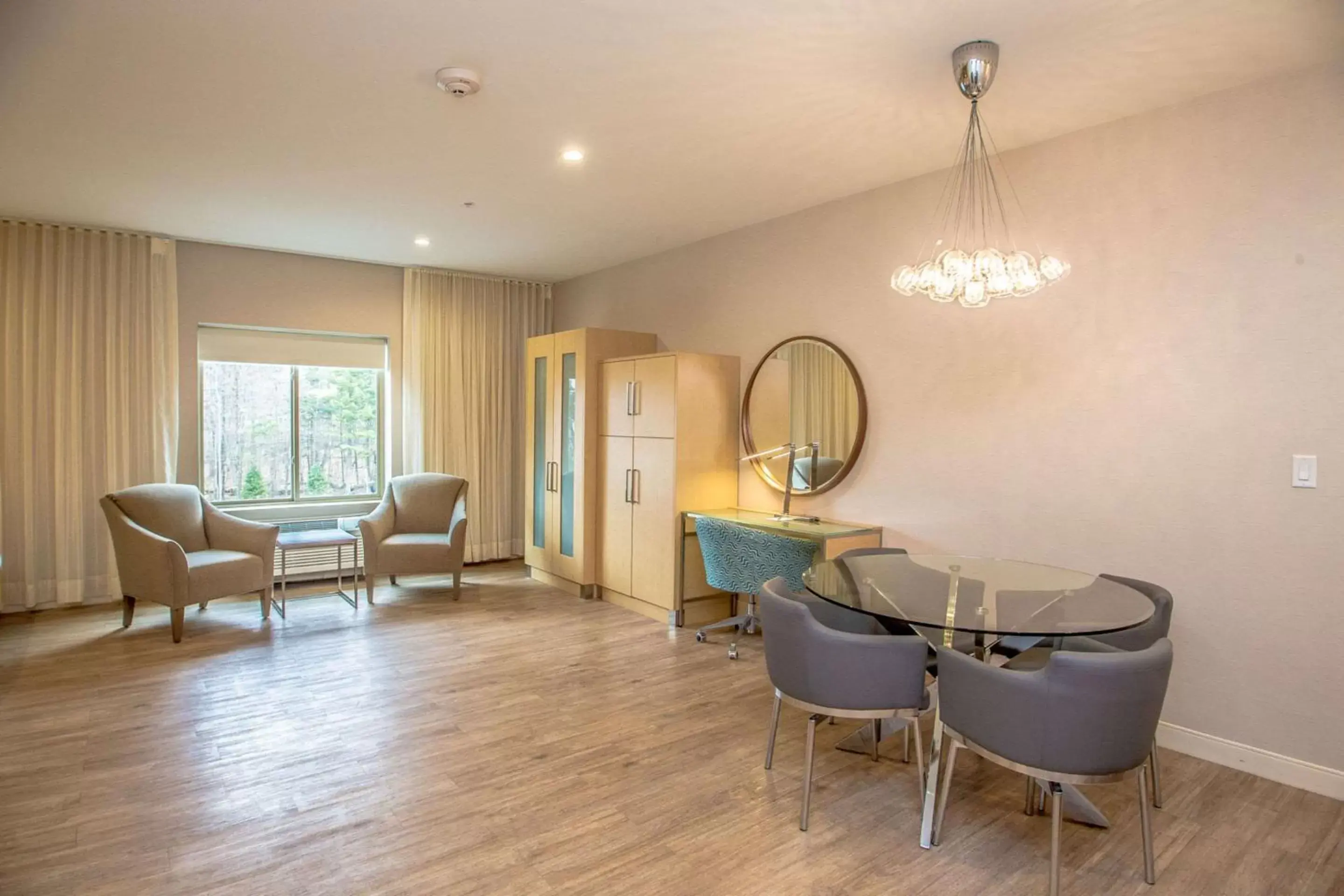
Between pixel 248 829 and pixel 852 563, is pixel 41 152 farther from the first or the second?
pixel 852 563

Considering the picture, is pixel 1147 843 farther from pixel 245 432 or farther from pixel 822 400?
pixel 245 432

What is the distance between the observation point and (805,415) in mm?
4633

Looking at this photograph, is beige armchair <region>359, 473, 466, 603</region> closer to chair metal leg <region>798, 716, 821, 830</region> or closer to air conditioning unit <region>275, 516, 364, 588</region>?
air conditioning unit <region>275, 516, 364, 588</region>

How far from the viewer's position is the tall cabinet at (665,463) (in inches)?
193

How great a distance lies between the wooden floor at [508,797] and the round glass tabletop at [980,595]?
2.49ft

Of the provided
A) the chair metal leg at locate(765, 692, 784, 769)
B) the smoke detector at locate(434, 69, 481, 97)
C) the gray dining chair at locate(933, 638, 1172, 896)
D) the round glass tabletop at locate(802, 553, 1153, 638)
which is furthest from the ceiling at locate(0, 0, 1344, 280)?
the chair metal leg at locate(765, 692, 784, 769)

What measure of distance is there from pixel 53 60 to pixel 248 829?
286cm

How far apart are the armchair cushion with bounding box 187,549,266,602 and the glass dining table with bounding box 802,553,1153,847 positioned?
3.73m

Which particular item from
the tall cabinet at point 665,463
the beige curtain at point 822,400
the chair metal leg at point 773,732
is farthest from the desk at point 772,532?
the chair metal leg at point 773,732

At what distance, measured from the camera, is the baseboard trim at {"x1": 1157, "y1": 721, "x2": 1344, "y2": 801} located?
108 inches

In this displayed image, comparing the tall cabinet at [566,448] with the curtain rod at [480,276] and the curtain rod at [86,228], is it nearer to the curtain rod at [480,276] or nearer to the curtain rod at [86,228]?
the curtain rod at [480,276]

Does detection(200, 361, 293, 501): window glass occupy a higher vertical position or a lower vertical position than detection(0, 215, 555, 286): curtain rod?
lower

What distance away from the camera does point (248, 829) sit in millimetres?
2441

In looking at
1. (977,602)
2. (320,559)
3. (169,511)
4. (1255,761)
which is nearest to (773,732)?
(977,602)
